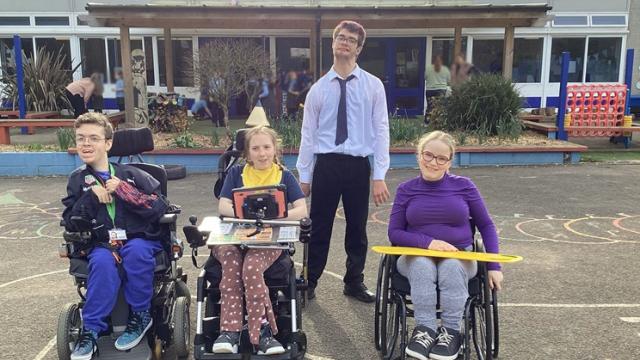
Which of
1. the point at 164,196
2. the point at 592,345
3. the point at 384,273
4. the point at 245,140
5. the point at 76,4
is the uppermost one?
the point at 76,4

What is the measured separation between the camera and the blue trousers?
309cm

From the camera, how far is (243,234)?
3273 mm

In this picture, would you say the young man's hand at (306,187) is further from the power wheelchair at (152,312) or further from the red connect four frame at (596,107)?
the red connect four frame at (596,107)

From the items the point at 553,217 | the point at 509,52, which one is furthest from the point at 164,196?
the point at 509,52

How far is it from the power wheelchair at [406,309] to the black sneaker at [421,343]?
9 centimetres

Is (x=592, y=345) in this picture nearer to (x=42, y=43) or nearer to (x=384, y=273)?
(x=384, y=273)

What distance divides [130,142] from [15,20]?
1681 centimetres

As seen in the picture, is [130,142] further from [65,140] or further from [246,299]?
[65,140]

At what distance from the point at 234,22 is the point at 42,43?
8504 millimetres

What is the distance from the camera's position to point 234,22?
40.6ft

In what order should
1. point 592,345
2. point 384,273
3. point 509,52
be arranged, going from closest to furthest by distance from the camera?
1. point 384,273
2. point 592,345
3. point 509,52

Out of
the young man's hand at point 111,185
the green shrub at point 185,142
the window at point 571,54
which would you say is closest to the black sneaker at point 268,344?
the young man's hand at point 111,185

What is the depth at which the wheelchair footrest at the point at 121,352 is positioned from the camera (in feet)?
10.4

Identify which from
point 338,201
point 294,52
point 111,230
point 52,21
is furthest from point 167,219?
point 52,21
